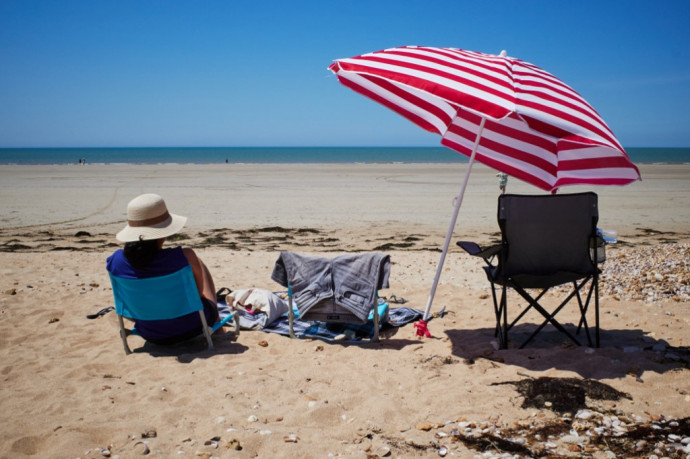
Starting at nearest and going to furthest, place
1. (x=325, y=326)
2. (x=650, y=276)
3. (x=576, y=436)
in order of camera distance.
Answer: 1. (x=576, y=436)
2. (x=325, y=326)
3. (x=650, y=276)

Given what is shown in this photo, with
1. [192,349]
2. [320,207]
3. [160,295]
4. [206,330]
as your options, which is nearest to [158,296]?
[160,295]

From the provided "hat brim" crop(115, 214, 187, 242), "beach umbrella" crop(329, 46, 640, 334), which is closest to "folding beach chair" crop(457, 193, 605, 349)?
"beach umbrella" crop(329, 46, 640, 334)

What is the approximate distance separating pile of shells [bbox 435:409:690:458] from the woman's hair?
2.47 m

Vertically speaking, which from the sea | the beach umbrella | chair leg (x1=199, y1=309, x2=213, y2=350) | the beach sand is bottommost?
the beach sand

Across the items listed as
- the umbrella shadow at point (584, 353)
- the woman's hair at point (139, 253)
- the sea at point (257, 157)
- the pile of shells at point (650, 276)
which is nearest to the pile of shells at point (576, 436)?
the umbrella shadow at point (584, 353)

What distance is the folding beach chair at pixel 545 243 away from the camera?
13.1 ft

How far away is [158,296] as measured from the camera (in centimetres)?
397

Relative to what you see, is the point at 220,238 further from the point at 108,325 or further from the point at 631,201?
the point at 631,201

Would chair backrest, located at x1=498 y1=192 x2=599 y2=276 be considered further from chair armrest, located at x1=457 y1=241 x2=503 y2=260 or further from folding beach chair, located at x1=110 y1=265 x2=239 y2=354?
folding beach chair, located at x1=110 y1=265 x2=239 y2=354

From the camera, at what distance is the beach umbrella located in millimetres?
3439

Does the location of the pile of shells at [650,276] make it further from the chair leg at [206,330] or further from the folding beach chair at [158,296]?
the folding beach chair at [158,296]

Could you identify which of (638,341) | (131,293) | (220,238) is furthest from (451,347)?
(220,238)

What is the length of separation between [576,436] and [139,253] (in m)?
3.16

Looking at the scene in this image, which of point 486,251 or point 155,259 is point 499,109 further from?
point 155,259
